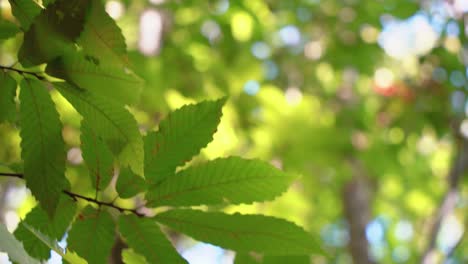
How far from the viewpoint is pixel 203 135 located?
21.5 inches

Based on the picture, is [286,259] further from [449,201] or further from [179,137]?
[449,201]

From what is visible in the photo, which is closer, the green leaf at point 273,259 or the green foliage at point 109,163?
the green foliage at point 109,163

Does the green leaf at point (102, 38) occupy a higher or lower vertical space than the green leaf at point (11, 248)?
higher

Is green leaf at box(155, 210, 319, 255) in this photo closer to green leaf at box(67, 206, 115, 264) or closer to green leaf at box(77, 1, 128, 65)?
green leaf at box(67, 206, 115, 264)

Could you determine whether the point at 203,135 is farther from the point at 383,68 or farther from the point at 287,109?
the point at 383,68

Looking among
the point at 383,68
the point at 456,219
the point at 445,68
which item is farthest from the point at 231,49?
the point at 456,219

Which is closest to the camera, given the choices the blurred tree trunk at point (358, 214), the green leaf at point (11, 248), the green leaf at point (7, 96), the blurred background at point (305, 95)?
the green leaf at point (11, 248)

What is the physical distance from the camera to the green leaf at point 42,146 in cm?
47

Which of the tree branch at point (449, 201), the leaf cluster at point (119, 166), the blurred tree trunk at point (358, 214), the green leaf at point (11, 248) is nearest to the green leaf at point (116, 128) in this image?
the leaf cluster at point (119, 166)

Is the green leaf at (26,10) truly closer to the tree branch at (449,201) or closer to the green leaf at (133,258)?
the green leaf at (133,258)

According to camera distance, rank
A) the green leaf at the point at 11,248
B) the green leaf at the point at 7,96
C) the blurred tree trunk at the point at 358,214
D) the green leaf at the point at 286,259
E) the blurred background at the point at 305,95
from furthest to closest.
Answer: the blurred tree trunk at the point at 358,214
the blurred background at the point at 305,95
the green leaf at the point at 286,259
the green leaf at the point at 7,96
the green leaf at the point at 11,248

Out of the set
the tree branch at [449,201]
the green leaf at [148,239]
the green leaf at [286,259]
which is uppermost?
the tree branch at [449,201]

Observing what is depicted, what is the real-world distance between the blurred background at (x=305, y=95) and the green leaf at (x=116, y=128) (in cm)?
65

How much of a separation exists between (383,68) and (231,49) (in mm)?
1482
